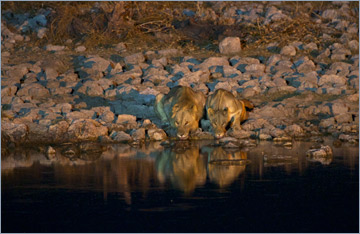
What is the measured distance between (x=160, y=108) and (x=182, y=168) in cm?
392

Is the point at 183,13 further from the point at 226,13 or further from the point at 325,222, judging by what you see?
the point at 325,222

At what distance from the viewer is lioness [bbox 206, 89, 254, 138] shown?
13977 mm

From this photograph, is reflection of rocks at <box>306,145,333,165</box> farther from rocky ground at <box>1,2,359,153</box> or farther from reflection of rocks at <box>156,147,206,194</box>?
reflection of rocks at <box>156,147,206,194</box>

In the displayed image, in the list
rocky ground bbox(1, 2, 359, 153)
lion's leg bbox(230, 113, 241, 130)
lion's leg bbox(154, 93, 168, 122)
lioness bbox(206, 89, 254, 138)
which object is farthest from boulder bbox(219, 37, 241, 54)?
lion's leg bbox(230, 113, 241, 130)

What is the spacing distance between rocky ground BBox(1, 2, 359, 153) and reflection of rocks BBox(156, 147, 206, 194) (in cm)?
157

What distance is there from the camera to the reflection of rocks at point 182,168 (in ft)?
32.6

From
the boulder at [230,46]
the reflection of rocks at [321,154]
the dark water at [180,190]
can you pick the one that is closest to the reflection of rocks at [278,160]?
the dark water at [180,190]

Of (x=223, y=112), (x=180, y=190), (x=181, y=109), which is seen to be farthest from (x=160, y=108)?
(x=180, y=190)

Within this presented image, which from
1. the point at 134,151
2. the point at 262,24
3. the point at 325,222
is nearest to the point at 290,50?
the point at 262,24

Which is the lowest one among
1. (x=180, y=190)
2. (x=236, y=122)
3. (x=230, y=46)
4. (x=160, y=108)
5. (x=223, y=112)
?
(x=180, y=190)

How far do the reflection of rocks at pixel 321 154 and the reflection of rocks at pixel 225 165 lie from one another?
1.04 meters

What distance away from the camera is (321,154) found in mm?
11844

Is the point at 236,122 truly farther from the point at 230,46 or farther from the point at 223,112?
the point at 230,46

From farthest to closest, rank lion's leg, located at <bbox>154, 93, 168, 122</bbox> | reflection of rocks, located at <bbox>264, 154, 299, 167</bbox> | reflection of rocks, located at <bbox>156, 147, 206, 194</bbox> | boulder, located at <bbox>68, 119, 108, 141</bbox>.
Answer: lion's leg, located at <bbox>154, 93, 168, 122</bbox> < boulder, located at <bbox>68, 119, 108, 141</bbox> < reflection of rocks, located at <bbox>264, 154, 299, 167</bbox> < reflection of rocks, located at <bbox>156, 147, 206, 194</bbox>
